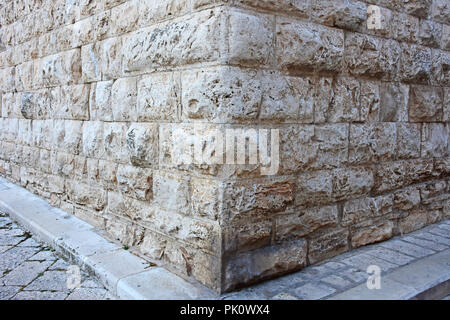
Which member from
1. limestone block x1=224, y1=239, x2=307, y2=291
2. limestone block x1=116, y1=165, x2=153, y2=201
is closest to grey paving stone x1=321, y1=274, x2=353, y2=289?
limestone block x1=224, y1=239, x2=307, y2=291

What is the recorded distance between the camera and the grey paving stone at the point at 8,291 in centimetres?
281

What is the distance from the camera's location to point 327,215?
3158mm

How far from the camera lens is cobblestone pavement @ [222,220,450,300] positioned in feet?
8.55

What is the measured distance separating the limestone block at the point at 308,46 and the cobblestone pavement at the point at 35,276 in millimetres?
2107

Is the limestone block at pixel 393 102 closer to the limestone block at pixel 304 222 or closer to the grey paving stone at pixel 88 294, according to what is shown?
the limestone block at pixel 304 222

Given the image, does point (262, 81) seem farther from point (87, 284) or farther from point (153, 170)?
point (87, 284)

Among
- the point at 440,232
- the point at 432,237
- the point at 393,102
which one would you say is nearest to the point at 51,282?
the point at 393,102

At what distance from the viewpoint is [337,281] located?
2.80m

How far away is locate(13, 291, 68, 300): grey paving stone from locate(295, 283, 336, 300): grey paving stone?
5.39ft

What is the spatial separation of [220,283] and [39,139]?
11.9 feet

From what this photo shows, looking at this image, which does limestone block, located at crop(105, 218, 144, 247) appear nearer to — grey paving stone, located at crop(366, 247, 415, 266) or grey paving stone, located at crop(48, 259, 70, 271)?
grey paving stone, located at crop(48, 259, 70, 271)

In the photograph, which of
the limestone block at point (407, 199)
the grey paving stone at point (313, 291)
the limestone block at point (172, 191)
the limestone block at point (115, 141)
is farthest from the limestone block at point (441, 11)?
the limestone block at point (115, 141)

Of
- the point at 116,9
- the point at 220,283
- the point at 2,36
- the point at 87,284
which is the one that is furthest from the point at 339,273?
the point at 2,36

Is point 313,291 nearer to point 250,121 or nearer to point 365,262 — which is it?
point 365,262
